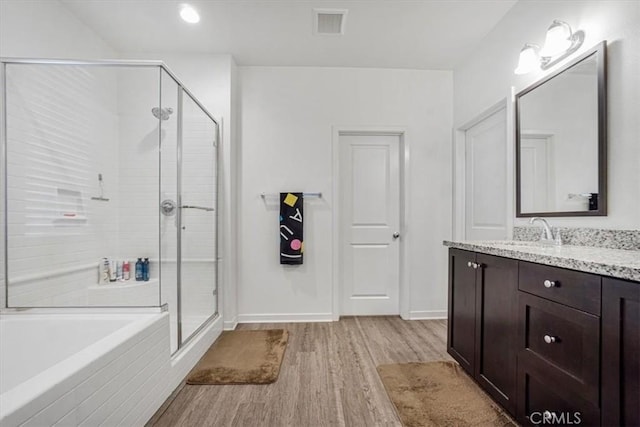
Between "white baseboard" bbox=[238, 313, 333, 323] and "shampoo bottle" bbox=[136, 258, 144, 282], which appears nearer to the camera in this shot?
"shampoo bottle" bbox=[136, 258, 144, 282]

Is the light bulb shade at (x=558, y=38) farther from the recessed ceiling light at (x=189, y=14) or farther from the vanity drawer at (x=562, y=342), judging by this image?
the recessed ceiling light at (x=189, y=14)

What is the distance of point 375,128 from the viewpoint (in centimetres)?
298

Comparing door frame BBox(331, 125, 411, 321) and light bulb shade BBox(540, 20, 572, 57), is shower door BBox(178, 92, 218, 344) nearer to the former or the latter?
door frame BBox(331, 125, 411, 321)

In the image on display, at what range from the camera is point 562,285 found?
43.6 inches

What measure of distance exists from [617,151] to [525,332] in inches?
38.0

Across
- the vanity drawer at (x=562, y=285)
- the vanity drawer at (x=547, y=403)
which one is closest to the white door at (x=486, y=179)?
the vanity drawer at (x=562, y=285)

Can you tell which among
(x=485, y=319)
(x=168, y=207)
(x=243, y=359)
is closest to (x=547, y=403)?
(x=485, y=319)

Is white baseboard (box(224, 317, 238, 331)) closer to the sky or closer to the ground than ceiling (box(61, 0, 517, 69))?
closer to the ground

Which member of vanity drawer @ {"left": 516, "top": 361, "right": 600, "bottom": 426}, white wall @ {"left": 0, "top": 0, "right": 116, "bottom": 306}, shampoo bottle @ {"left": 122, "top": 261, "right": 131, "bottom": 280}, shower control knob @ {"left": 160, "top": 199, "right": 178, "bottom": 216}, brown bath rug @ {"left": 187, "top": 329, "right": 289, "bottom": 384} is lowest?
brown bath rug @ {"left": 187, "top": 329, "right": 289, "bottom": 384}

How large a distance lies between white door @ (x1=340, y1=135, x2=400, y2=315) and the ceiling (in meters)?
0.83

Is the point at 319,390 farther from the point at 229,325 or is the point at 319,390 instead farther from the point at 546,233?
the point at 546,233

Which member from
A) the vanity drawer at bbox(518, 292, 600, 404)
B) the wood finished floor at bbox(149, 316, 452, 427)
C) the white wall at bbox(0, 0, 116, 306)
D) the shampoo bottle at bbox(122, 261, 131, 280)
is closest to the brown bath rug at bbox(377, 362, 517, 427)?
the wood finished floor at bbox(149, 316, 452, 427)

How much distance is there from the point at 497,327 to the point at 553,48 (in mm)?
1594

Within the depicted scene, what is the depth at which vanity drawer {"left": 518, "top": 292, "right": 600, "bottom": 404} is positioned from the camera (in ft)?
3.23
